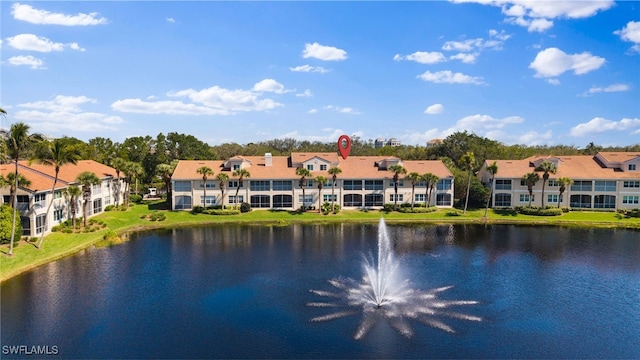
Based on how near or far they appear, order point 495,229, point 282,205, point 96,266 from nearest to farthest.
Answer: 1. point 96,266
2. point 495,229
3. point 282,205

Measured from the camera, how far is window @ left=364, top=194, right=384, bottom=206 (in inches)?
2891

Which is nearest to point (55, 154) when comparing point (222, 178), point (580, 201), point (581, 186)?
point (222, 178)

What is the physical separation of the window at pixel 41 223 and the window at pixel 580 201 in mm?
76894

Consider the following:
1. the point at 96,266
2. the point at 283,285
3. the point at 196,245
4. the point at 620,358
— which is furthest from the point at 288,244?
the point at 620,358

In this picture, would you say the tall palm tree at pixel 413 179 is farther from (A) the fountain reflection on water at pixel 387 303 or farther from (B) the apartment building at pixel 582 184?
(A) the fountain reflection on water at pixel 387 303

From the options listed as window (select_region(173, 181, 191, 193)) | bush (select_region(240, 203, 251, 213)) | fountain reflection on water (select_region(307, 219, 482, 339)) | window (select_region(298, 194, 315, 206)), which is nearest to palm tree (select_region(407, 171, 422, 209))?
window (select_region(298, 194, 315, 206))

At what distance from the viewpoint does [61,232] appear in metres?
50.7

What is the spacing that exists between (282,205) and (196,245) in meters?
24.5

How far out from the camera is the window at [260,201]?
71.8m

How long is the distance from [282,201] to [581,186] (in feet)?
164

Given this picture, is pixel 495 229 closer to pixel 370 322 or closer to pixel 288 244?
pixel 288 244

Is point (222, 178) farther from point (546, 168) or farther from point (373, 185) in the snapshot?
point (546, 168)

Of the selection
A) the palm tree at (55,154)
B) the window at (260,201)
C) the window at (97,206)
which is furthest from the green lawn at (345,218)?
the palm tree at (55,154)

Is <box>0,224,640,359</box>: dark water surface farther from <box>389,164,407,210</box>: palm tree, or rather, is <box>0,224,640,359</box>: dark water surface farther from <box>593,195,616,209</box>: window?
<box>593,195,616,209</box>: window
